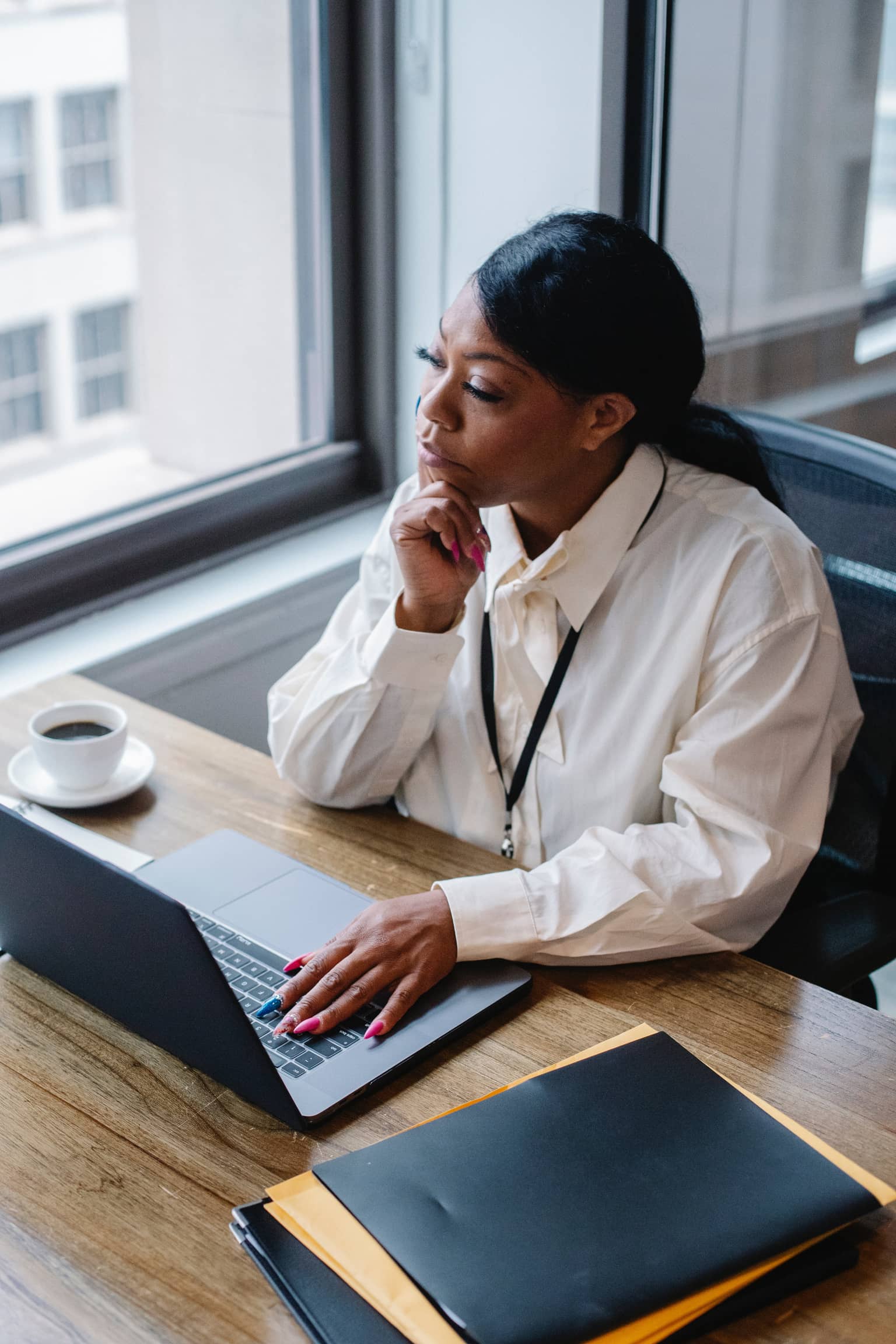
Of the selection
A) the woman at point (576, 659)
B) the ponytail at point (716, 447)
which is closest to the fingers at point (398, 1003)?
the woman at point (576, 659)

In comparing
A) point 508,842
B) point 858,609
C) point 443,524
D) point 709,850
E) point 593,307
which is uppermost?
point 593,307

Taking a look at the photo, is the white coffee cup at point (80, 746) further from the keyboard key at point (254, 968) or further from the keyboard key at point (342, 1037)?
the keyboard key at point (342, 1037)

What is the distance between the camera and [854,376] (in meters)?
1.97

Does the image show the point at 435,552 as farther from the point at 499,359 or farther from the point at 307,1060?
the point at 307,1060

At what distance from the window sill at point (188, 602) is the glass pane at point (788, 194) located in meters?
0.66

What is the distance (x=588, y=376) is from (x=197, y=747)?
588 mm

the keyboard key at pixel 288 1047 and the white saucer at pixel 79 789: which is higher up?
the white saucer at pixel 79 789

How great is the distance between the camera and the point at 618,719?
1.36 m

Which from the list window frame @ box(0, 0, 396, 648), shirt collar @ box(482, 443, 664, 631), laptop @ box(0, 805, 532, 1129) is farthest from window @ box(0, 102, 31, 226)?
laptop @ box(0, 805, 532, 1129)

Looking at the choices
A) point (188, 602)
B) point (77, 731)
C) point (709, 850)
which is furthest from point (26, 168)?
point (709, 850)

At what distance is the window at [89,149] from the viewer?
6.48 feet

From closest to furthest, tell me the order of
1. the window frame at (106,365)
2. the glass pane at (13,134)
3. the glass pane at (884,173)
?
the glass pane at (884,173), the glass pane at (13,134), the window frame at (106,365)

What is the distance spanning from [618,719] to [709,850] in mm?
198

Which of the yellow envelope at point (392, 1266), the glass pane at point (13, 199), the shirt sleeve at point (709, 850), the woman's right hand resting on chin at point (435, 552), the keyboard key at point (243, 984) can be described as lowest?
the keyboard key at point (243, 984)
